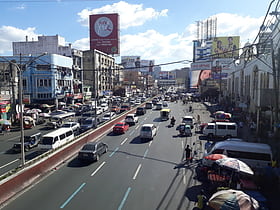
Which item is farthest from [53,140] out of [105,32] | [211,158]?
[105,32]

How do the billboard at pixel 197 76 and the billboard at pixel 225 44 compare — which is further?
the billboard at pixel 225 44

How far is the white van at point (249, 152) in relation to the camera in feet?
50.7

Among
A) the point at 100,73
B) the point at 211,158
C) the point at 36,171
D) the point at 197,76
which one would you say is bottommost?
the point at 36,171

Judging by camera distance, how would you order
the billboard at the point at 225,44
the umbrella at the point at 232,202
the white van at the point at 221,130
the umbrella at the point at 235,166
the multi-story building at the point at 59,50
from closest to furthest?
the umbrella at the point at 232,202 → the umbrella at the point at 235,166 → the white van at the point at 221,130 → the multi-story building at the point at 59,50 → the billboard at the point at 225,44

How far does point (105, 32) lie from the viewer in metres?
76.6

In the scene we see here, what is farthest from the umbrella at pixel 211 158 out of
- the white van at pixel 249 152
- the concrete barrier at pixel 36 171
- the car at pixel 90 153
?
the concrete barrier at pixel 36 171

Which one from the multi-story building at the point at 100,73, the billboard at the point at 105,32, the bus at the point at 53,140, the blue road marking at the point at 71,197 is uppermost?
the billboard at the point at 105,32

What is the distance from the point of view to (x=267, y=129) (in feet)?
88.7

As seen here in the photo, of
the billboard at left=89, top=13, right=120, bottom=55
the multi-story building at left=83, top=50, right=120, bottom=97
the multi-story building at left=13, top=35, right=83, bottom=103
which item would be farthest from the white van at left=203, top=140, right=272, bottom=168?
the billboard at left=89, top=13, right=120, bottom=55

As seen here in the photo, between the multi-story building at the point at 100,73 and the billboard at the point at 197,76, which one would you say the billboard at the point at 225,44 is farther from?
the multi-story building at the point at 100,73

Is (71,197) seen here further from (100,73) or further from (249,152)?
(100,73)

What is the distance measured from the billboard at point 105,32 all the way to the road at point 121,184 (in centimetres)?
6294

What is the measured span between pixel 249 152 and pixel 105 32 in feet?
229

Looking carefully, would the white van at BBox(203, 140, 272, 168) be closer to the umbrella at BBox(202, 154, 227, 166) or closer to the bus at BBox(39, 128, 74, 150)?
the umbrella at BBox(202, 154, 227, 166)
